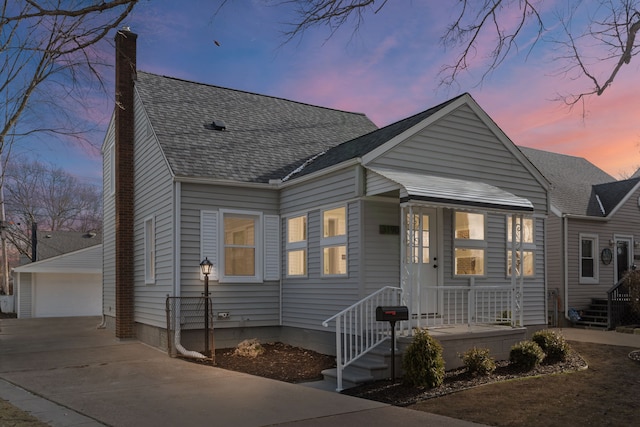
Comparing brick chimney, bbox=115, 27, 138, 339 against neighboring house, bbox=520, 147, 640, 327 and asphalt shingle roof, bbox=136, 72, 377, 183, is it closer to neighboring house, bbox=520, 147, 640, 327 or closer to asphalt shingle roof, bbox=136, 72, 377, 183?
asphalt shingle roof, bbox=136, 72, 377, 183

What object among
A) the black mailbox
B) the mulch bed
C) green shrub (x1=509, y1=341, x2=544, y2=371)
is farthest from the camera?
green shrub (x1=509, y1=341, x2=544, y2=371)

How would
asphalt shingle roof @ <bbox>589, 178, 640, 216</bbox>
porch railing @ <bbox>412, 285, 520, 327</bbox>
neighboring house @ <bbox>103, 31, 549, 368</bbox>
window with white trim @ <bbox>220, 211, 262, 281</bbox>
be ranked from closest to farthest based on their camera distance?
porch railing @ <bbox>412, 285, 520, 327</bbox>
neighboring house @ <bbox>103, 31, 549, 368</bbox>
window with white trim @ <bbox>220, 211, 262, 281</bbox>
asphalt shingle roof @ <bbox>589, 178, 640, 216</bbox>

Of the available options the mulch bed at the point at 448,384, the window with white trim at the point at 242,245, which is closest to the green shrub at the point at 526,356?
the mulch bed at the point at 448,384

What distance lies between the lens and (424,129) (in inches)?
416

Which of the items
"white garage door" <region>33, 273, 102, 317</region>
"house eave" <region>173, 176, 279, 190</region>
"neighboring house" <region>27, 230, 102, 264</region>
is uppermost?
"house eave" <region>173, 176, 279, 190</region>

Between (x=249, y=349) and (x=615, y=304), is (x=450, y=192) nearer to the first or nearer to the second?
(x=249, y=349)

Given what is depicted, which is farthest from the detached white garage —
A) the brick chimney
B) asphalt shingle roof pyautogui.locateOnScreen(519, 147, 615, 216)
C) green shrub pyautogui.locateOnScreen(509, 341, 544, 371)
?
green shrub pyautogui.locateOnScreen(509, 341, 544, 371)

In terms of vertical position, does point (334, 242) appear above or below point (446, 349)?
above

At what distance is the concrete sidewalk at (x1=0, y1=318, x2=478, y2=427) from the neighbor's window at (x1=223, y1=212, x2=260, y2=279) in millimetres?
2436

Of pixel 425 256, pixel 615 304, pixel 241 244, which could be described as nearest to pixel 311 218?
pixel 241 244

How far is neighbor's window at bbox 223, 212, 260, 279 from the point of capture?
12.3m

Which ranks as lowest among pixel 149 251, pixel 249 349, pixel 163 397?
pixel 249 349

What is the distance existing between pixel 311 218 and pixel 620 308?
10451 millimetres

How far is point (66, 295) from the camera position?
26.7 meters
